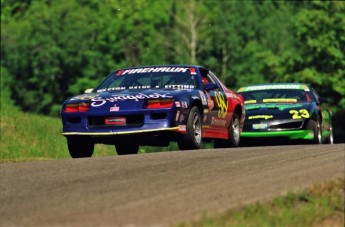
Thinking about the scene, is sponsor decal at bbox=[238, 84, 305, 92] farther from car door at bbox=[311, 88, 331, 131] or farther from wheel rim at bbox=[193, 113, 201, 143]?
wheel rim at bbox=[193, 113, 201, 143]

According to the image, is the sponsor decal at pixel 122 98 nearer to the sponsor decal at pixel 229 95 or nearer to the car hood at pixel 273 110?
the sponsor decal at pixel 229 95

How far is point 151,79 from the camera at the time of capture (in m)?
17.0

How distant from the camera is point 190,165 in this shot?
12.2 meters

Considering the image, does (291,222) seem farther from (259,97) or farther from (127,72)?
(259,97)

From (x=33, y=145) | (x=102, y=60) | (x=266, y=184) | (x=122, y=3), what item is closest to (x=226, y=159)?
(x=266, y=184)

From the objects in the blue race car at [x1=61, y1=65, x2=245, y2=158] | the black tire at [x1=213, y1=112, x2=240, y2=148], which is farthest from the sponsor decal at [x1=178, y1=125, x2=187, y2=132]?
the black tire at [x1=213, y1=112, x2=240, y2=148]

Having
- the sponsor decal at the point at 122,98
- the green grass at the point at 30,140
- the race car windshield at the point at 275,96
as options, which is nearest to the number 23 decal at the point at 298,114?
the race car windshield at the point at 275,96

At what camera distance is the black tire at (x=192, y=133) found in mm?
16047

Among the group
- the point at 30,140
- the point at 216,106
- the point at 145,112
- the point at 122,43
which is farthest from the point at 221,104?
the point at 122,43

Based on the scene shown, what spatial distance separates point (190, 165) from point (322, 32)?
56.9 meters

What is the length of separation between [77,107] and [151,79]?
1.52 m

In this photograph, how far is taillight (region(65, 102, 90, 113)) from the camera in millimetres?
15856

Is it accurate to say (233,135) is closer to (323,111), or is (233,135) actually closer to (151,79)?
(151,79)

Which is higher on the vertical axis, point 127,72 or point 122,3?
point 127,72
